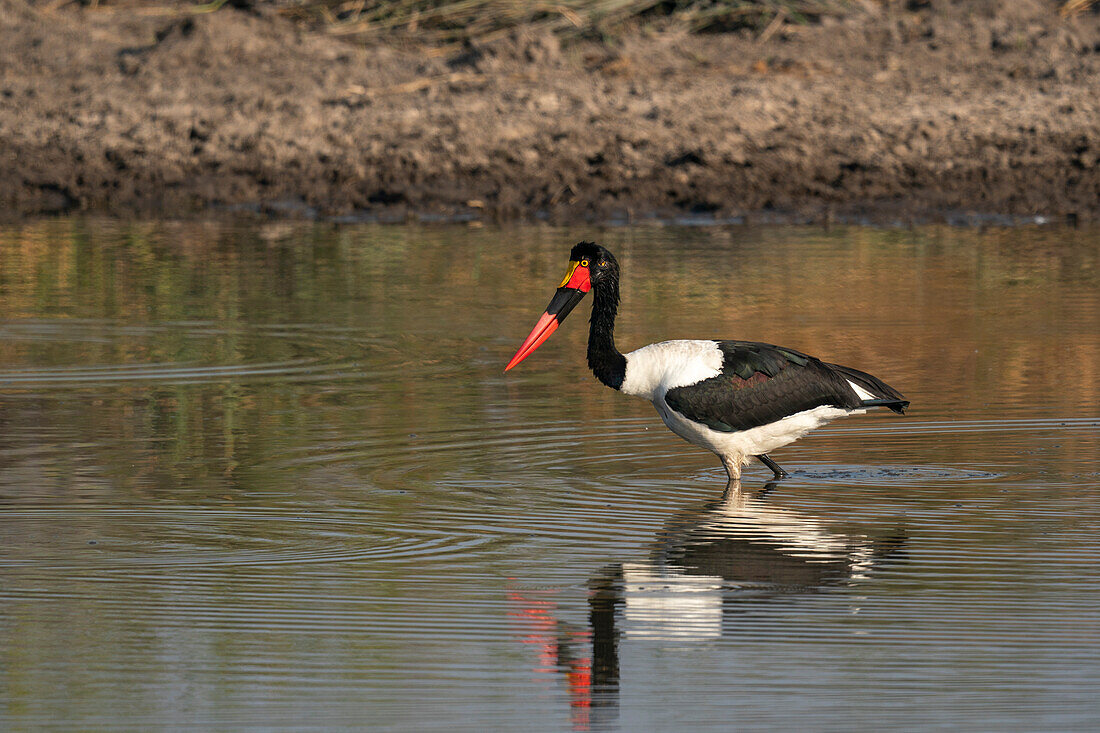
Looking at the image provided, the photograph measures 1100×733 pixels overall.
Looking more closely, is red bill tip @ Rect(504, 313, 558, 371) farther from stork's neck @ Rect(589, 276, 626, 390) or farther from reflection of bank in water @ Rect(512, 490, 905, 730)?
reflection of bank in water @ Rect(512, 490, 905, 730)

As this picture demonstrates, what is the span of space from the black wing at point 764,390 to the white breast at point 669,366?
0.04 metres

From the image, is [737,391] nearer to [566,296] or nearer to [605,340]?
[605,340]

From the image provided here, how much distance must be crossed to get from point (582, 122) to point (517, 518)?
1274 cm

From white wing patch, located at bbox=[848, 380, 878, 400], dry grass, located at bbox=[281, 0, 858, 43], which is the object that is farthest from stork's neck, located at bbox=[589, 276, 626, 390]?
dry grass, located at bbox=[281, 0, 858, 43]

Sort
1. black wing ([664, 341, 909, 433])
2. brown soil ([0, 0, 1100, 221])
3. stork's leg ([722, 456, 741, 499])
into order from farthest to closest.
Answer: brown soil ([0, 0, 1100, 221])
stork's leg ([722, 456, 741, 499])
black wing ([664, 341, 909, 433])

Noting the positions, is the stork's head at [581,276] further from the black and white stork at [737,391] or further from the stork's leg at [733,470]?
the stork's leg at [733,470]

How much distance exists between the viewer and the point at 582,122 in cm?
2020

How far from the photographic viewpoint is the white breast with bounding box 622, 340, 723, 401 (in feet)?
28.3

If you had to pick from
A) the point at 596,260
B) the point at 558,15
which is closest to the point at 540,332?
the point at 596,260

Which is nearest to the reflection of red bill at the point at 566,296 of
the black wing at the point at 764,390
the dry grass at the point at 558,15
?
the black wing at the point at 764,390

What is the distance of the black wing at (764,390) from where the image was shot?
28.0 feet

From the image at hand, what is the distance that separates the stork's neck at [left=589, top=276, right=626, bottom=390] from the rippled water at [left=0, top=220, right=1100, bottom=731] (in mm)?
436

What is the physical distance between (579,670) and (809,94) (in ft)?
50.4

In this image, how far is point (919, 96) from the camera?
20.4 metres
